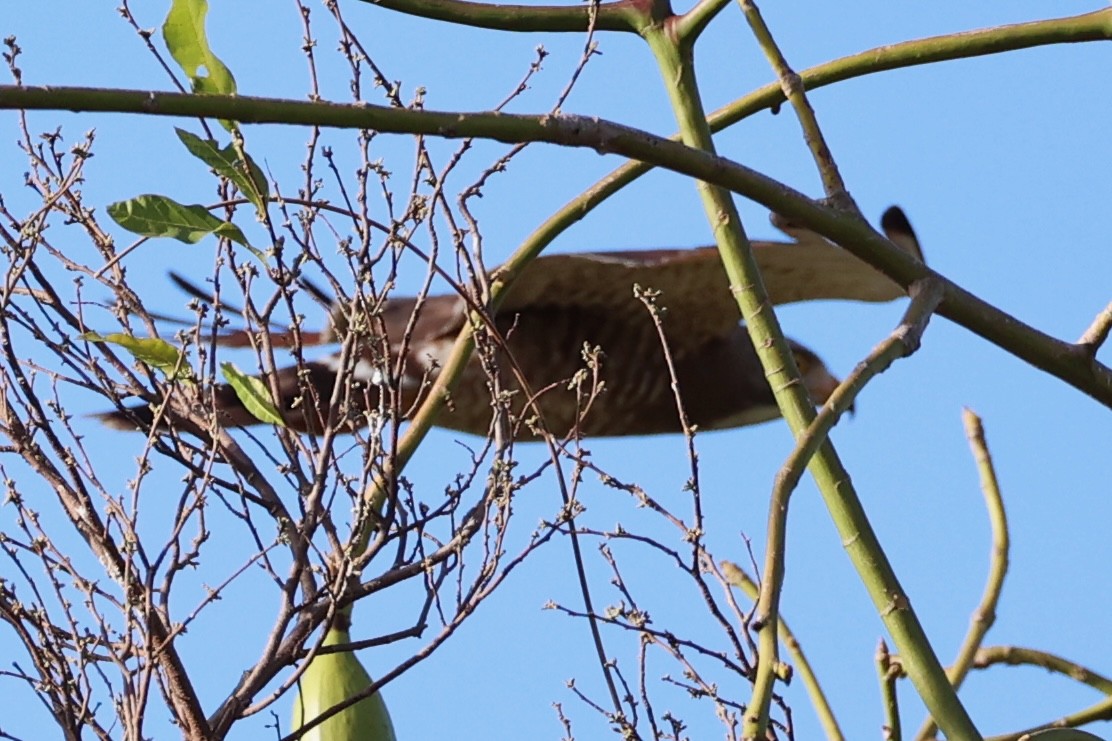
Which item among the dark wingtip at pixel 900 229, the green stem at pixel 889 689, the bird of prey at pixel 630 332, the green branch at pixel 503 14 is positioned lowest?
the green stem at pixel 889 689

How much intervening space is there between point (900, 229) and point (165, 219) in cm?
84

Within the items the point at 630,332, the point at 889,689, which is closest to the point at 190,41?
the point at 889,689

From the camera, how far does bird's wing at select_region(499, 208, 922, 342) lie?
5.60ft

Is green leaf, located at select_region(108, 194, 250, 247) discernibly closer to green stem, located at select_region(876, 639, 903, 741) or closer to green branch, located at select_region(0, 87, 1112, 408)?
green branch, located at select_region(0, 87, 1112, 408)

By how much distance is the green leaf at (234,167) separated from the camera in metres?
1.06

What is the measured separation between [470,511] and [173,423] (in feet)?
0.74

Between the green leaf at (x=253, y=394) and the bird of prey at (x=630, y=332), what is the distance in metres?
0.31

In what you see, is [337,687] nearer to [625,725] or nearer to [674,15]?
[625,725]

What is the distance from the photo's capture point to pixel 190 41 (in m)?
1.02

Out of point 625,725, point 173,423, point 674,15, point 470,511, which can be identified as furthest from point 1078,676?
point 173,423

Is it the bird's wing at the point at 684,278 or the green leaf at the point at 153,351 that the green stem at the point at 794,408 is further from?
the bird's wing at the point at 684,278

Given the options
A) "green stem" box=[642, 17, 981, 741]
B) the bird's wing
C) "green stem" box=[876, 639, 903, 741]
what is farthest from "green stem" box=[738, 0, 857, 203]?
the bird's wing

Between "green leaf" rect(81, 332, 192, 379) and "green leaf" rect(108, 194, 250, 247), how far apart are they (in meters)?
0.09

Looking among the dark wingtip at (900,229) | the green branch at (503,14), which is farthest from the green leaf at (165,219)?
the dark wingtip at (900,229)
